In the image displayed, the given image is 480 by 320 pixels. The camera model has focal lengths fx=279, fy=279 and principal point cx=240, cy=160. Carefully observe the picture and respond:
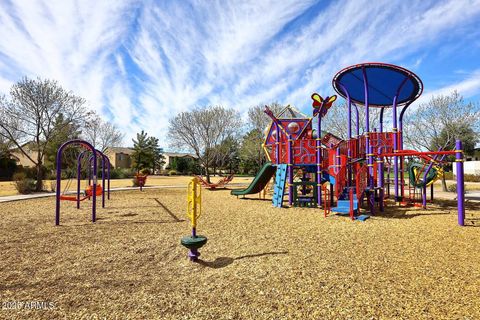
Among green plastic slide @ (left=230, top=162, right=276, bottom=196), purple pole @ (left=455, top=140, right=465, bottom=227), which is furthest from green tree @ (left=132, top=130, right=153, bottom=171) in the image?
purple pole @ (left=455, top=140, right=465, bottom=227)

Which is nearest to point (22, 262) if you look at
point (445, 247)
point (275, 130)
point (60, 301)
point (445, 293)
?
point (60, 301)

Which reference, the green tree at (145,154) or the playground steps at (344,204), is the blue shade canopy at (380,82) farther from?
the green tree at (145,154)

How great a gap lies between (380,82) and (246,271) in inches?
457

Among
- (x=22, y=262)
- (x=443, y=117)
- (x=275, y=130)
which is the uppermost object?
(x=443, y=117)

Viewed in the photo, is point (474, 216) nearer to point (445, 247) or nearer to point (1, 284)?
point (445, 247)

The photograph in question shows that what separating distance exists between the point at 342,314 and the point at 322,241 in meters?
3.24

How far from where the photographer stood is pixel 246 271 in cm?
449

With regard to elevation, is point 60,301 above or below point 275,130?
below

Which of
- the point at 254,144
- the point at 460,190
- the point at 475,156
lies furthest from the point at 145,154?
the point at 475,156

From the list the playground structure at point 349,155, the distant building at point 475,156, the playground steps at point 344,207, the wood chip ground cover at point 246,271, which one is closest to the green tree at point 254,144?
the playground structure at point 349,155

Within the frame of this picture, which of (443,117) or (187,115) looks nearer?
(443,117)

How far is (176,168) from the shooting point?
59562mm

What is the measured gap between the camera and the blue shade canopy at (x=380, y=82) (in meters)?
11.5

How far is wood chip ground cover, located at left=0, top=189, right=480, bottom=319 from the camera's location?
3.28 m
